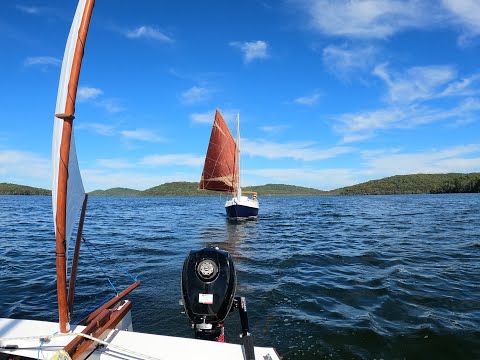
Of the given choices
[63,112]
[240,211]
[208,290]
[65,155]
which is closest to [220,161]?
[240,211]

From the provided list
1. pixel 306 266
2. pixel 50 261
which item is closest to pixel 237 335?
pixel 306 266

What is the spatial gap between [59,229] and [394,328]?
21.4ft

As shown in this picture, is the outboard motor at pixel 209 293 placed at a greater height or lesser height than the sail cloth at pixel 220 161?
lesser

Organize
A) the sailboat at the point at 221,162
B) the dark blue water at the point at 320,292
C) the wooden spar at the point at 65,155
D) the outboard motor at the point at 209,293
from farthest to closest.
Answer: the sailboat at the point at 221,162 → the dark blue water at the point at 320,292 → the outboard motor at the point at 209,293 → the wooden spar at the point at 65,155

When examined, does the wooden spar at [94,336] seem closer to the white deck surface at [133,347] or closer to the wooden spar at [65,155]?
the white deck surface at [133,347]

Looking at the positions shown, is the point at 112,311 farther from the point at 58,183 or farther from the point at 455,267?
Result: the point at 455,267

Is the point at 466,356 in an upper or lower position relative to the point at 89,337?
lower

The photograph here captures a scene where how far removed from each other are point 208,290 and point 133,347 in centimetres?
112

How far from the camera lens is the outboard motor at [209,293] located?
4273 millimetres

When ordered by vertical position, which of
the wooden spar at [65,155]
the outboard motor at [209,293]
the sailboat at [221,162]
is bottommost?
the outboard motor at [209,293]

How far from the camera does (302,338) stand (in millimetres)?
6348

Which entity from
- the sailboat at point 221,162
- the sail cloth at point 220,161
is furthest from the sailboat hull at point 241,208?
the sail cloth at point 220,161

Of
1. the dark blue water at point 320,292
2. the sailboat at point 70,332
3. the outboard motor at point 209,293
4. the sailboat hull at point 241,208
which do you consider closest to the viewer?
the sailboat at point 70,332

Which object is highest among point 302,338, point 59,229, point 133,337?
point 59,229
